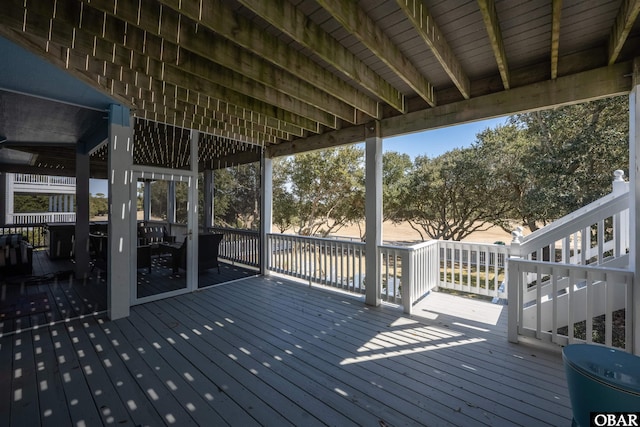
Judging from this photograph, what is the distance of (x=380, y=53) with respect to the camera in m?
2.35

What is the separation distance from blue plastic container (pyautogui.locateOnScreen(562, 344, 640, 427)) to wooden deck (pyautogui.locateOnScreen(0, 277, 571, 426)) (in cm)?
60

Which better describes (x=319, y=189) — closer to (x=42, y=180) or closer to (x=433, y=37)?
(x=433, y=37)

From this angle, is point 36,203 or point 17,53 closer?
point 17,53

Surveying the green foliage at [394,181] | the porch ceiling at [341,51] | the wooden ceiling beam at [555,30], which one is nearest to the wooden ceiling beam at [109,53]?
the porch ceiling at [341,51]

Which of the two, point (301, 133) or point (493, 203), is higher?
point (301, 133)

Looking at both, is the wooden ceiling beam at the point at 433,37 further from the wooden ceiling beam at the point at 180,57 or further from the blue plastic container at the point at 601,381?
the blue plastic container at the point at 601,381

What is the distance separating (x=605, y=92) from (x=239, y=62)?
3544 millimetres

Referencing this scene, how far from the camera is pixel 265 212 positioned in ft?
19.7

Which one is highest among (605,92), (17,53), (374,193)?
(17,53)

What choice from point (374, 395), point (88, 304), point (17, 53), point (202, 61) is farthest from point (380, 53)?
point (88, 304)

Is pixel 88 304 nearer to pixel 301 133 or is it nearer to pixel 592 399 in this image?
pixel 301 133

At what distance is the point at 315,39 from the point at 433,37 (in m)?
0.96

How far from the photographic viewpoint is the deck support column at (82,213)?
5.49 metres

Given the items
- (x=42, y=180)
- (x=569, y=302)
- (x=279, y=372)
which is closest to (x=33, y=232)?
(x=42, y=180)
